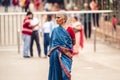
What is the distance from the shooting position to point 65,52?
13.7 meters

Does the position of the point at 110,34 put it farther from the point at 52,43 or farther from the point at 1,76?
the point at 52,43

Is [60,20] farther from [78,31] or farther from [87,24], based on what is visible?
[87,24]

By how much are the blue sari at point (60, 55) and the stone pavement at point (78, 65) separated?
4169mm

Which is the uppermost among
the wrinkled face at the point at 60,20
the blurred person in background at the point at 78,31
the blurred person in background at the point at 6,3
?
the blurred person in background at the point at 6,3

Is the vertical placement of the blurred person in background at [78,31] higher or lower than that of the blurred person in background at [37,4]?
lower

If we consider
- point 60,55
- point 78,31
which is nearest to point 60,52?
point 60,55

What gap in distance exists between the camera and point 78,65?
21.1 m

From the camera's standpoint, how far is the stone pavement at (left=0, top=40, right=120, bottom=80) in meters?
18.3

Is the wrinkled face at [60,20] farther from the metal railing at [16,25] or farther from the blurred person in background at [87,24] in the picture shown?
the blurred person in background at [87,24]

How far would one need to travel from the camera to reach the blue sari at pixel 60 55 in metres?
13.6

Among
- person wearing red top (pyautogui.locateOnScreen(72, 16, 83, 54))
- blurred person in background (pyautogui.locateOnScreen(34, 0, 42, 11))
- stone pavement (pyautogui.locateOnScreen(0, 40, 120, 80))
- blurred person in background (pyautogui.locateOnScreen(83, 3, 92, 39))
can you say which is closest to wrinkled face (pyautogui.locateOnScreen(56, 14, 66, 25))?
stone pavement (pyautogui.locateOnScreen(0, 40, 120, 80))

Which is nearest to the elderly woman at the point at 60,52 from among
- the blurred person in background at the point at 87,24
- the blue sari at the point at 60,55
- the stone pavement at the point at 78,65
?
the blue sari at the point at 60,55

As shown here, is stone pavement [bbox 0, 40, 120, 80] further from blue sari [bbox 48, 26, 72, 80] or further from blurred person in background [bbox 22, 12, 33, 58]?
blue sari [bbox 48, 26, 72, 80]

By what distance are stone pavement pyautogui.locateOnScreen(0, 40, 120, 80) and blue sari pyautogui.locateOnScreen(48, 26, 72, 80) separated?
13.7 feet
